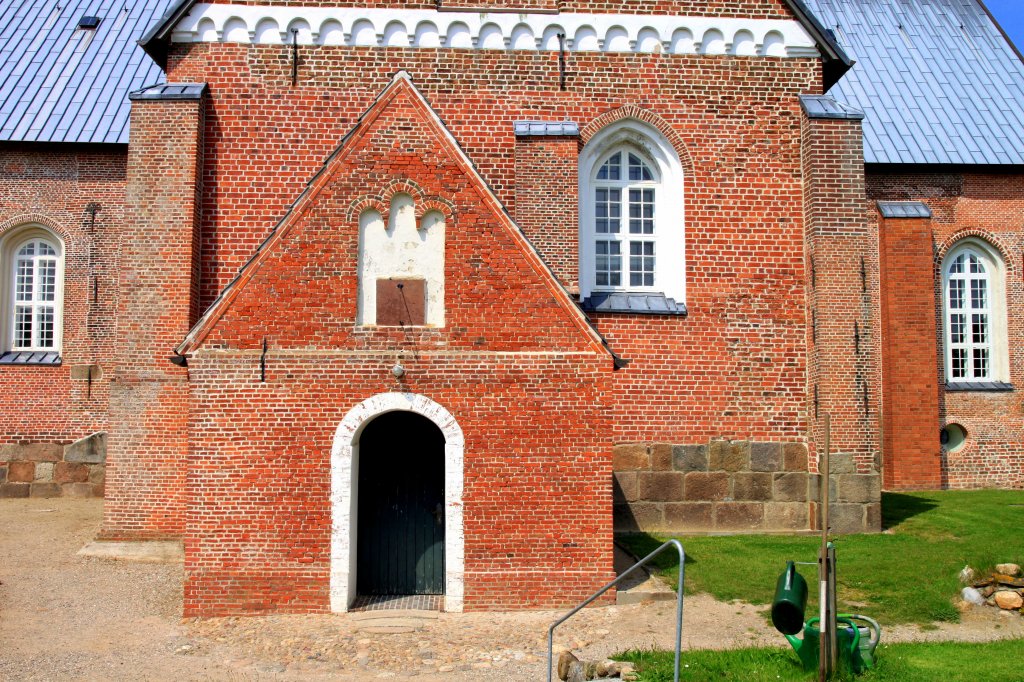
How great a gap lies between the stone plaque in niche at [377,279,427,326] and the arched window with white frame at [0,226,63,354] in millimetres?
12547

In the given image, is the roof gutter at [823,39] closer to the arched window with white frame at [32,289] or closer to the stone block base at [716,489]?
the stone block base at [716,489]

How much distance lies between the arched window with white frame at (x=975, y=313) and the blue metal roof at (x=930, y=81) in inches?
88.4

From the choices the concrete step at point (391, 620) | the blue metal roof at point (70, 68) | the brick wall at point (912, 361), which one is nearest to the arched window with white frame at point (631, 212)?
the concrete step at point (391, 620)

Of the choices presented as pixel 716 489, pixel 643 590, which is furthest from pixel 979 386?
pixel 643 590

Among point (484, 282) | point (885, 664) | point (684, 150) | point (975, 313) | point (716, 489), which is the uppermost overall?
point (684, 150)

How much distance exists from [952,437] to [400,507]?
1484 cm

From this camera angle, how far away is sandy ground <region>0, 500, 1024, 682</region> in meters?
8.15

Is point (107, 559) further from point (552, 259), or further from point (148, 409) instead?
point (552, 259)

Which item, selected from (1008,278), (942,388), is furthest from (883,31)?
(942,388)

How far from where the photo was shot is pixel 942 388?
19719 millimetres

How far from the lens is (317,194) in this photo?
10.2 m

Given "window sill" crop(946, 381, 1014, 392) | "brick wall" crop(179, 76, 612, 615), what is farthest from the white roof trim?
"window sill" crop(946, 381, 1014, 392)

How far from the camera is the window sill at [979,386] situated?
781 inches

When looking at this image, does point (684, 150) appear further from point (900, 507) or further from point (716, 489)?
point (900, 507)
